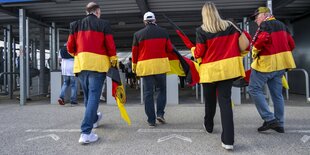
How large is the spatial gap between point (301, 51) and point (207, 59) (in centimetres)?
798

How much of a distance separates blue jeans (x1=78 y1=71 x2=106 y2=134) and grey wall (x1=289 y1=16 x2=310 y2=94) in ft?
27.4

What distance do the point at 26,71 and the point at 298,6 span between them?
835 cm

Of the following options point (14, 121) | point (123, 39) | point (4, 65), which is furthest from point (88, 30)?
point (123, 39)

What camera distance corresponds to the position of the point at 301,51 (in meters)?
10.2

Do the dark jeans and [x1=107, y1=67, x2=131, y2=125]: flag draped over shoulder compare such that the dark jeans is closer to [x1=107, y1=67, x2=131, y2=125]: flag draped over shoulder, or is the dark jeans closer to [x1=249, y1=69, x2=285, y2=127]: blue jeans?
[x1=249, y1=69, x2=285, y2=127]: blue jeans

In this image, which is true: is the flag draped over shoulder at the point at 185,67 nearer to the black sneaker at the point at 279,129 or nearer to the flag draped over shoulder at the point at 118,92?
the flag draped over shoulder at the point at 118,92

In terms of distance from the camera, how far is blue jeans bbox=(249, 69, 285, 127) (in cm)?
420

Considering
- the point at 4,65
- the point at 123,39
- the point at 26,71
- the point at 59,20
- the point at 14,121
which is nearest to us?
the point at 14,121

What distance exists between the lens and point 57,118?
557 cm

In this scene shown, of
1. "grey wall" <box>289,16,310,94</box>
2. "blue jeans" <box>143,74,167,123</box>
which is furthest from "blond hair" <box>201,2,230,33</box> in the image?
"grey wall" <box>289,16,310,94</box>

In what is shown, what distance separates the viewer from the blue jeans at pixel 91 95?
3.71 m

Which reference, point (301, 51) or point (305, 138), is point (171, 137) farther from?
point (301, 51)

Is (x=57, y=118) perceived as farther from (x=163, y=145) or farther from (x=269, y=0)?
(x=269, y=0)

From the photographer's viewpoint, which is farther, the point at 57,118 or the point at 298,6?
the point at 298,6
